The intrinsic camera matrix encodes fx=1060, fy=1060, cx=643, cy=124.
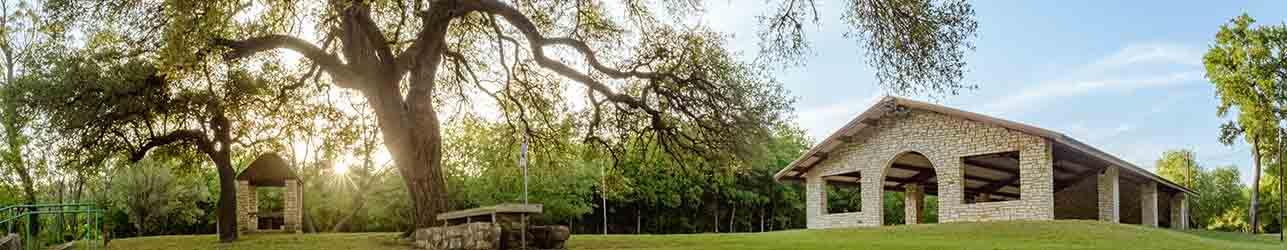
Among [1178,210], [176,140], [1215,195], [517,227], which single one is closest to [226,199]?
[176,140]

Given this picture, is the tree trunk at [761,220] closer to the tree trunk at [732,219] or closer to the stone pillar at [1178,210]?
the tree trunk at [732,219]

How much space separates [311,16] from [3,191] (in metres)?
14.2

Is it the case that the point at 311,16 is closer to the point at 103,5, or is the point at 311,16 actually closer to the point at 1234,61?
the point at 103,5

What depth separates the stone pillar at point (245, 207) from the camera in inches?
963

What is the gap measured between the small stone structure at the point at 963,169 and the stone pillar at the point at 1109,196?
25mm

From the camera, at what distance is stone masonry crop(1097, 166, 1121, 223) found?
28.2 m

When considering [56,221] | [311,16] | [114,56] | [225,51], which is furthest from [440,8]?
[56,221]

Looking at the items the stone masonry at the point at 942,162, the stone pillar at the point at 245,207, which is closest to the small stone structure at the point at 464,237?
the stone pillar at the point at 245,207

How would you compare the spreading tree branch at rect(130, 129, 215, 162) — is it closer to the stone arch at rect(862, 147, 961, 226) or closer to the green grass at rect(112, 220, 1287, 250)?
the green grass at rect(112, 220, 1287, 250)

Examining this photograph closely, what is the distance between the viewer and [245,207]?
A: 24.5 metres

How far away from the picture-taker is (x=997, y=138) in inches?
1067

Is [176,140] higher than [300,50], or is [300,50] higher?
[300,50]

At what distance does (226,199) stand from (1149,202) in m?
27.3

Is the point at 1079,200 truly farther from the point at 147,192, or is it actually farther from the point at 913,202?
the point at 147,192
